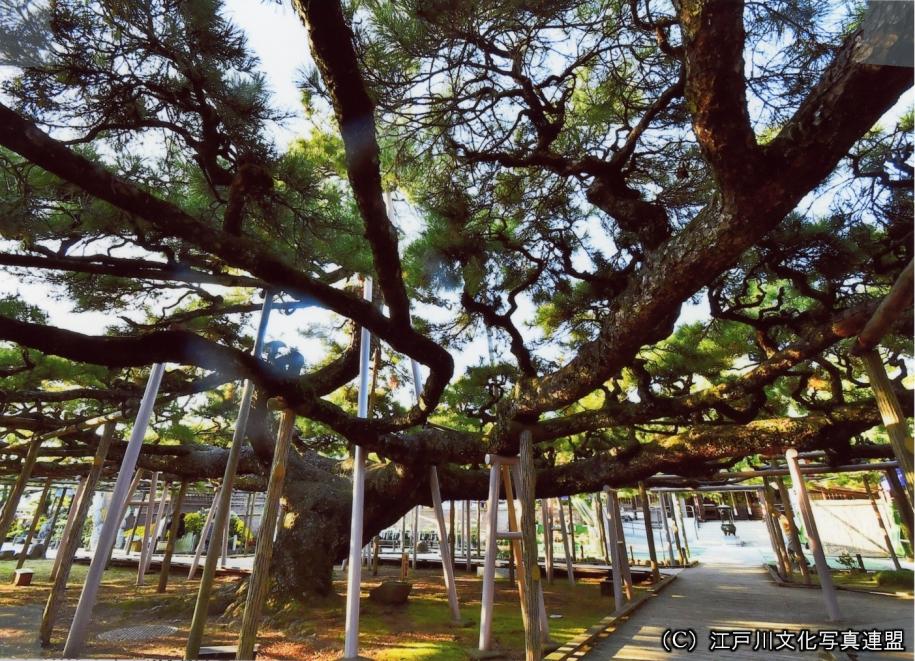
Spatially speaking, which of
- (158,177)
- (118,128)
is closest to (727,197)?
(118,128)

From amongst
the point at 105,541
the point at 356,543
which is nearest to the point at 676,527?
the point at 356,543

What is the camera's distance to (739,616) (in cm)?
566

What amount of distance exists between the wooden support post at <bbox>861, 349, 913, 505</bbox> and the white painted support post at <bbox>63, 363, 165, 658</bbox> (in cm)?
480

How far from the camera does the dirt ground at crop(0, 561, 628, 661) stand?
13.9ft

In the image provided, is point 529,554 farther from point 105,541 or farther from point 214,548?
point 105,541

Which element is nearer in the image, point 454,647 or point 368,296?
point 454,647

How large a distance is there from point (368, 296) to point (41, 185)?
9.93 feet

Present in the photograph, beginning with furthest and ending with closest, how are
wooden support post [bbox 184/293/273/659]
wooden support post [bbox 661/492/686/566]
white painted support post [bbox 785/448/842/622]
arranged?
wooden support post [bbox 661/492/686/566], white painted support post [bbox 785/448/842/622], wooden support post [bbox 184/293/273/659]

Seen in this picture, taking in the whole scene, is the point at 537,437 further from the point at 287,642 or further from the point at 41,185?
the point at 41,185

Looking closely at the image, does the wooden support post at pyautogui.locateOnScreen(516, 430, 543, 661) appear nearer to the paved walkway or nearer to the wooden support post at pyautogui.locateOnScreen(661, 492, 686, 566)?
the paved walkway

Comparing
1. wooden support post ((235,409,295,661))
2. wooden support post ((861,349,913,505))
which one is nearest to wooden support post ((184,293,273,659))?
wooden support post ((235,409,295,661))

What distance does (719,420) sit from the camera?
5.76 metres

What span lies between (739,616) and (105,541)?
6.96 m

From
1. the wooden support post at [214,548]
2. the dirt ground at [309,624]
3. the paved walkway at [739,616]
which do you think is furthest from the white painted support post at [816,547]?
the wooden support post at [214,548]
